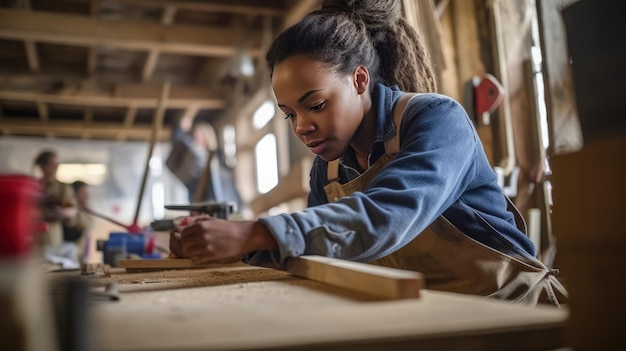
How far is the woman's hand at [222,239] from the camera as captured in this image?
3.92ft

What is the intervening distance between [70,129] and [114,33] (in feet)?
14.7

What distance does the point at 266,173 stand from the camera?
8.16m

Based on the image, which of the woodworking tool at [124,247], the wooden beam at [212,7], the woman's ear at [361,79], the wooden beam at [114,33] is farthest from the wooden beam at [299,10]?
the woman's ear at [361,79]

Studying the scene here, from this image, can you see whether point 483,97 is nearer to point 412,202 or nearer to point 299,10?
point 412,202

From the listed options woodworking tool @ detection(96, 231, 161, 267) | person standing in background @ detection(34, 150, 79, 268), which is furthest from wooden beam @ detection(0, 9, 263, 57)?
woodworking tool @ detection(96, 231, 161, 267)

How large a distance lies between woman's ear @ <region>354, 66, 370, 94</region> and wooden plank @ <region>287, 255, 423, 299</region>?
722 mm

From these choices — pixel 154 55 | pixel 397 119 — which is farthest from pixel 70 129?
pixel 397 119

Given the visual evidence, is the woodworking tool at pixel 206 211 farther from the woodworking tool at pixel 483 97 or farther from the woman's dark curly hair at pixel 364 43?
the woodworking tool at pixel 483 97

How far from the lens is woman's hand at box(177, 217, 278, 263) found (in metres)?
1.19

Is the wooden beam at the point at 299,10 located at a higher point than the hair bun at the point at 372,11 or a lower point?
higher

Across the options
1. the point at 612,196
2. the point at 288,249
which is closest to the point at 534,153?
the point at 288,249

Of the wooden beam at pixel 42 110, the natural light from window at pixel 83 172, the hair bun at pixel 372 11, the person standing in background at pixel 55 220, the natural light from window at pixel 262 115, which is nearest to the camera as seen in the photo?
the hair bun at pixel 372 11

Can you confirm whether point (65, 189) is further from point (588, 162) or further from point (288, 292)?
point (588, 162)

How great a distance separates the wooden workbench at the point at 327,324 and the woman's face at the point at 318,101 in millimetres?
851
